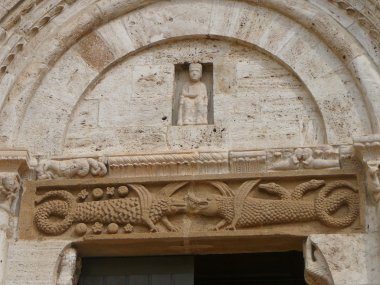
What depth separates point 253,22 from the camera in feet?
25.4

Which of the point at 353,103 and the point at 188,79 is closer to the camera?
the point at 353,103

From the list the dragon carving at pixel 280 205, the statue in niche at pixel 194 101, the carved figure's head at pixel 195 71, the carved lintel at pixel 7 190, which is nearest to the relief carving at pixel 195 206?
the dragon carving at pixel 280 205

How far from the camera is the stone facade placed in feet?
22.7

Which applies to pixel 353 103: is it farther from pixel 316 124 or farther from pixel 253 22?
pixel 253 22

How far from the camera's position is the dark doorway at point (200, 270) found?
23.5 ft

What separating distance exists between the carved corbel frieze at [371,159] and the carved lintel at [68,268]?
233cm

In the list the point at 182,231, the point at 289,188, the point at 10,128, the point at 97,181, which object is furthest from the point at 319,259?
the point at 10,128

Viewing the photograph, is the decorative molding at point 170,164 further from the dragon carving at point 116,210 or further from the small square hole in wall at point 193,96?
the small square hole in wall at point 193,96

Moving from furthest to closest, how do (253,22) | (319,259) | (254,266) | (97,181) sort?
(254,266), (253,22), (97,181), (319,259)

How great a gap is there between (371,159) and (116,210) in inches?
78.7

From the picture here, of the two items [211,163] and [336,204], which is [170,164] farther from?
[336,204]

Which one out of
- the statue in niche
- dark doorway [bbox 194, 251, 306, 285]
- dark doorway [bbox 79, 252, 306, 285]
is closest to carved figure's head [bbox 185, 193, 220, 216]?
dark doorway [bbox 79, 252, 306, 285]

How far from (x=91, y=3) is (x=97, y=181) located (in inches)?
66.5

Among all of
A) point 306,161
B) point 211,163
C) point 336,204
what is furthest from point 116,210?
point 336,204
